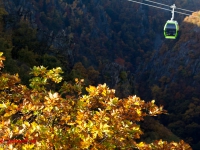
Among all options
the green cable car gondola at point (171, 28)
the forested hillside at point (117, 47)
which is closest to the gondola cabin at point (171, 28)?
the green cable car gondola at point (171, 28)

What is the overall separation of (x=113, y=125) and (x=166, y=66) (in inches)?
4469

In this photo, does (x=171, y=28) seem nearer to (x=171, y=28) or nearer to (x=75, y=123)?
(x=171, y=28)

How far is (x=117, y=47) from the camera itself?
13925 cm

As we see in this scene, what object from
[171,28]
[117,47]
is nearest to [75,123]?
[171,28]

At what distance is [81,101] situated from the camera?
7918 millimetres

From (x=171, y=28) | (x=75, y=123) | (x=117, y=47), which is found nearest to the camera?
(x=75, y=123)

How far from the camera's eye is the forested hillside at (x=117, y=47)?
4412cm

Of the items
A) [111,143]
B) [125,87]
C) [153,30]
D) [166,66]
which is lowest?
[111,143]

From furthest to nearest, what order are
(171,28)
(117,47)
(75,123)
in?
(117,47) < (171,28) < (75,123)

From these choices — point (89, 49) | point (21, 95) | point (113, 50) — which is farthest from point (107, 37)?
point (21, 95)

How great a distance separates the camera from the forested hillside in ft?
145

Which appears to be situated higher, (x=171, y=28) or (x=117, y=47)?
(x=117, y=47)

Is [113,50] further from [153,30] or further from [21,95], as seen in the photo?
[21,95]

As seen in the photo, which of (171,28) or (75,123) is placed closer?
(75,123)
